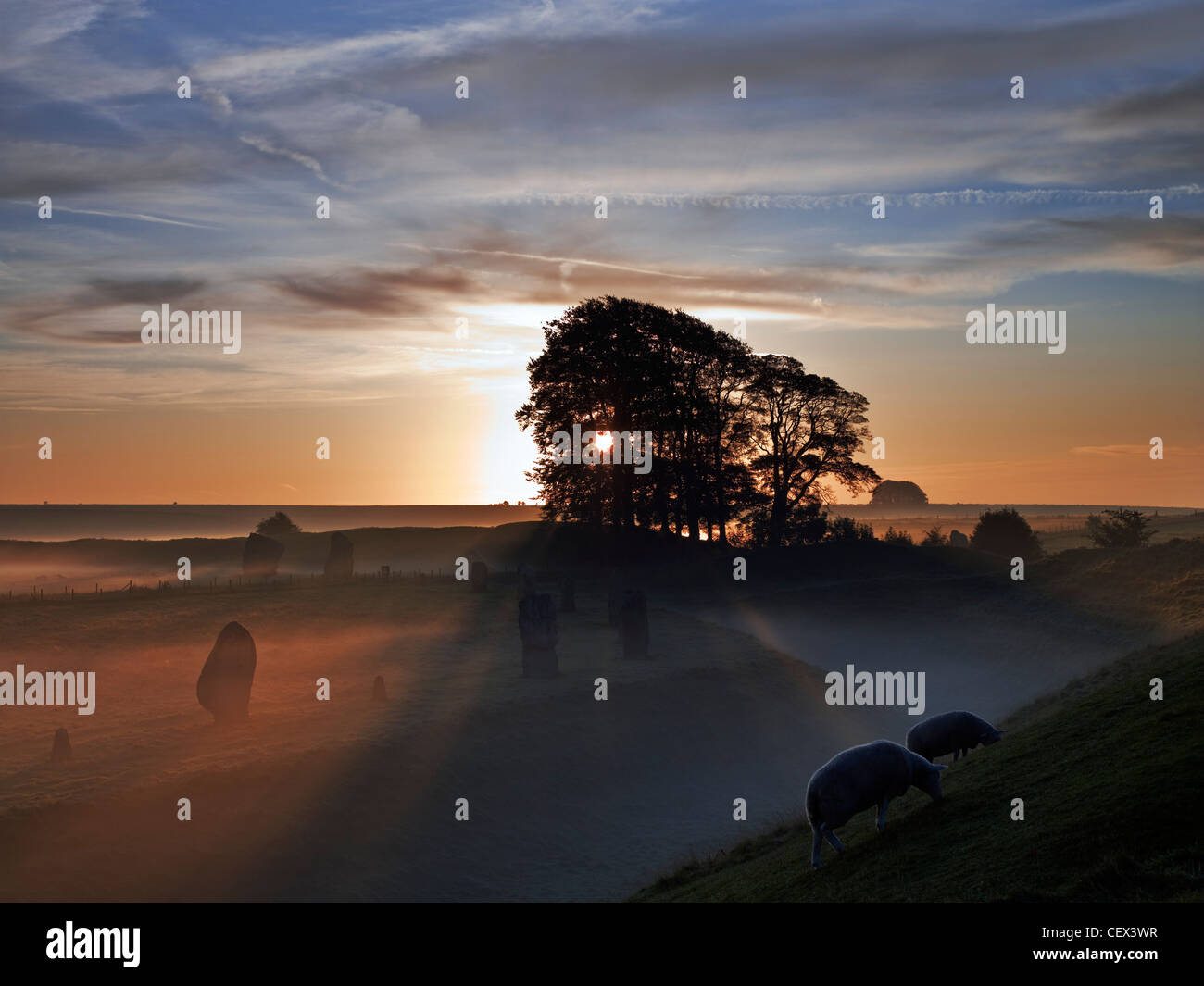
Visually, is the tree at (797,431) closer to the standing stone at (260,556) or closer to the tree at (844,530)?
the tree at (844,530)

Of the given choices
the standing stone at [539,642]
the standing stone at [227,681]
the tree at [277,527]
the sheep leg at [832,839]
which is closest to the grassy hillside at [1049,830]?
the sheep leg at [832,839]

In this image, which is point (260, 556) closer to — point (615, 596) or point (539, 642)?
point (615, 596)

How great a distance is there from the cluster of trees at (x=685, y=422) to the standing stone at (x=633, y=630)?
82.7ft

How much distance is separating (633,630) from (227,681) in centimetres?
1577

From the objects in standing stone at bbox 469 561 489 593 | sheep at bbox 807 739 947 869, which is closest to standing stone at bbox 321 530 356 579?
standing stone at bbox 469 561 489 593

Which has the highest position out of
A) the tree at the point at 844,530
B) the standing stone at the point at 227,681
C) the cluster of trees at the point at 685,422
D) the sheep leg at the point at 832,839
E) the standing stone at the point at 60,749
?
the cluster of trees at the point at 685,422

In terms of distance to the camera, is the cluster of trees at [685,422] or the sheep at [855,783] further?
the cluster of trees at [685,422]

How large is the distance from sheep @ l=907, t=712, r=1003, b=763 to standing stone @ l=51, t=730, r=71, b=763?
21217 mm

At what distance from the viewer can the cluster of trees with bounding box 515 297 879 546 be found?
6325cm

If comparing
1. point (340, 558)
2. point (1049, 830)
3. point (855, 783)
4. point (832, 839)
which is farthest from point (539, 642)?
point (340, 558)

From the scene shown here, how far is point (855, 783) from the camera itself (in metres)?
11.6

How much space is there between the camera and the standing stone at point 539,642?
1352 inches
